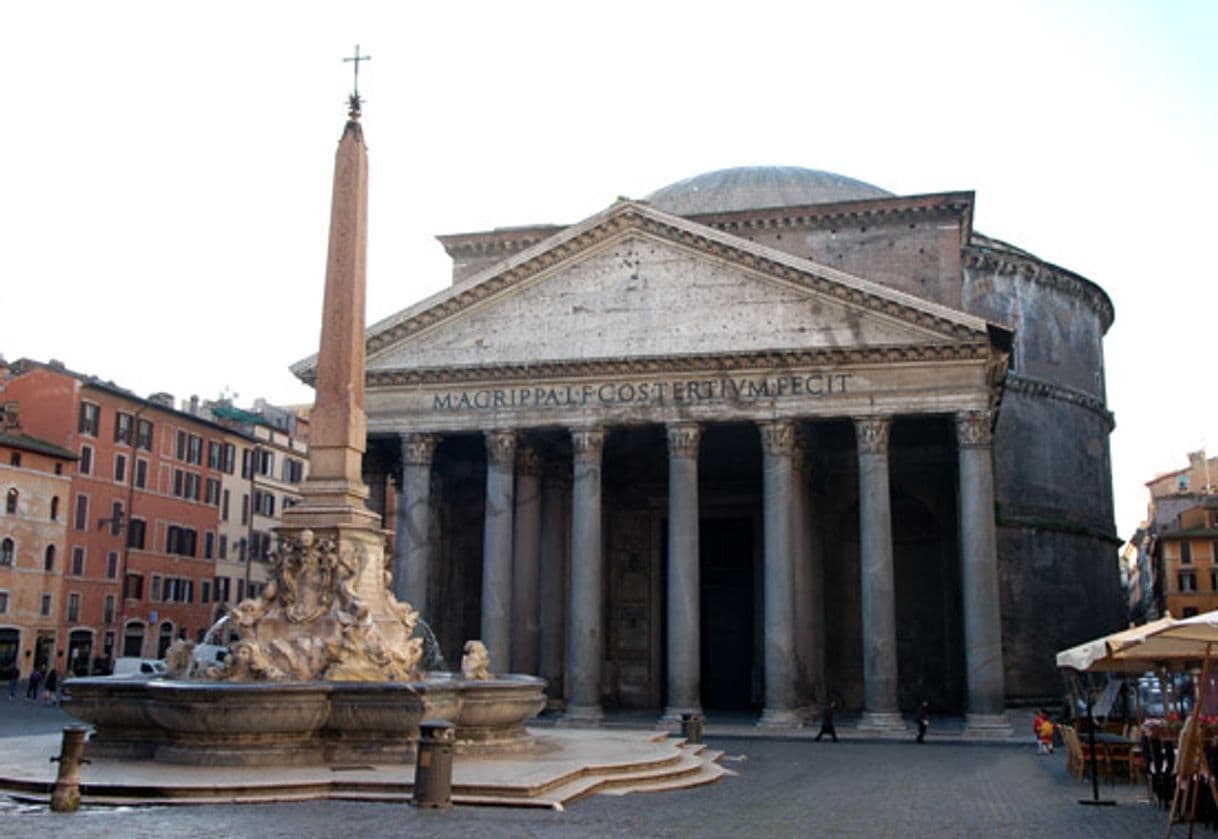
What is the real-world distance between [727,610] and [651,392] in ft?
29.5

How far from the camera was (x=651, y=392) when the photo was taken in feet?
85.5

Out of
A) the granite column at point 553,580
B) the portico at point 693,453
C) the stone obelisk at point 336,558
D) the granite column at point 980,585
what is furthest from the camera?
the granite column at point 553,580

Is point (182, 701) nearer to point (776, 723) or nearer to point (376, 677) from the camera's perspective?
point (376, 677)

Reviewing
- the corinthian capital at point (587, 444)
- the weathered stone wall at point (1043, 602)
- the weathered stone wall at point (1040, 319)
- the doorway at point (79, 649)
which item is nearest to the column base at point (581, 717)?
the corinthian capital at point (587, 444)

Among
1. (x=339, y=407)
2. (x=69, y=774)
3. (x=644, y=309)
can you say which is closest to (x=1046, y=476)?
(x=644, y=309)

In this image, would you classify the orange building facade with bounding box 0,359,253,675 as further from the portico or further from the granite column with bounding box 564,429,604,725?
the granite column with bounding box 564,429,604,725

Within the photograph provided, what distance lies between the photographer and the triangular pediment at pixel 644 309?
24.9 m

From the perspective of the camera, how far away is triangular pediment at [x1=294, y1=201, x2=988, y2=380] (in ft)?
81.8

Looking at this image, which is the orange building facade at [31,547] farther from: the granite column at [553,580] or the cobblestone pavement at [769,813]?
the cobblestone pavement at [769,813]

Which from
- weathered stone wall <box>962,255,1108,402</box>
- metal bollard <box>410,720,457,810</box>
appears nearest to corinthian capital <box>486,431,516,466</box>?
weathered stone wall <box>962,255,1108,402</box>

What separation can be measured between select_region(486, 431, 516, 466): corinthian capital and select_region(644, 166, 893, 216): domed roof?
46.8 ft

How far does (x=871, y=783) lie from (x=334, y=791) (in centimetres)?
714

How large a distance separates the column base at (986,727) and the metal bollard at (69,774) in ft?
57.1

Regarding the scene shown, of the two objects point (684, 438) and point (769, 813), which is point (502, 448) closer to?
point (684, 438)
